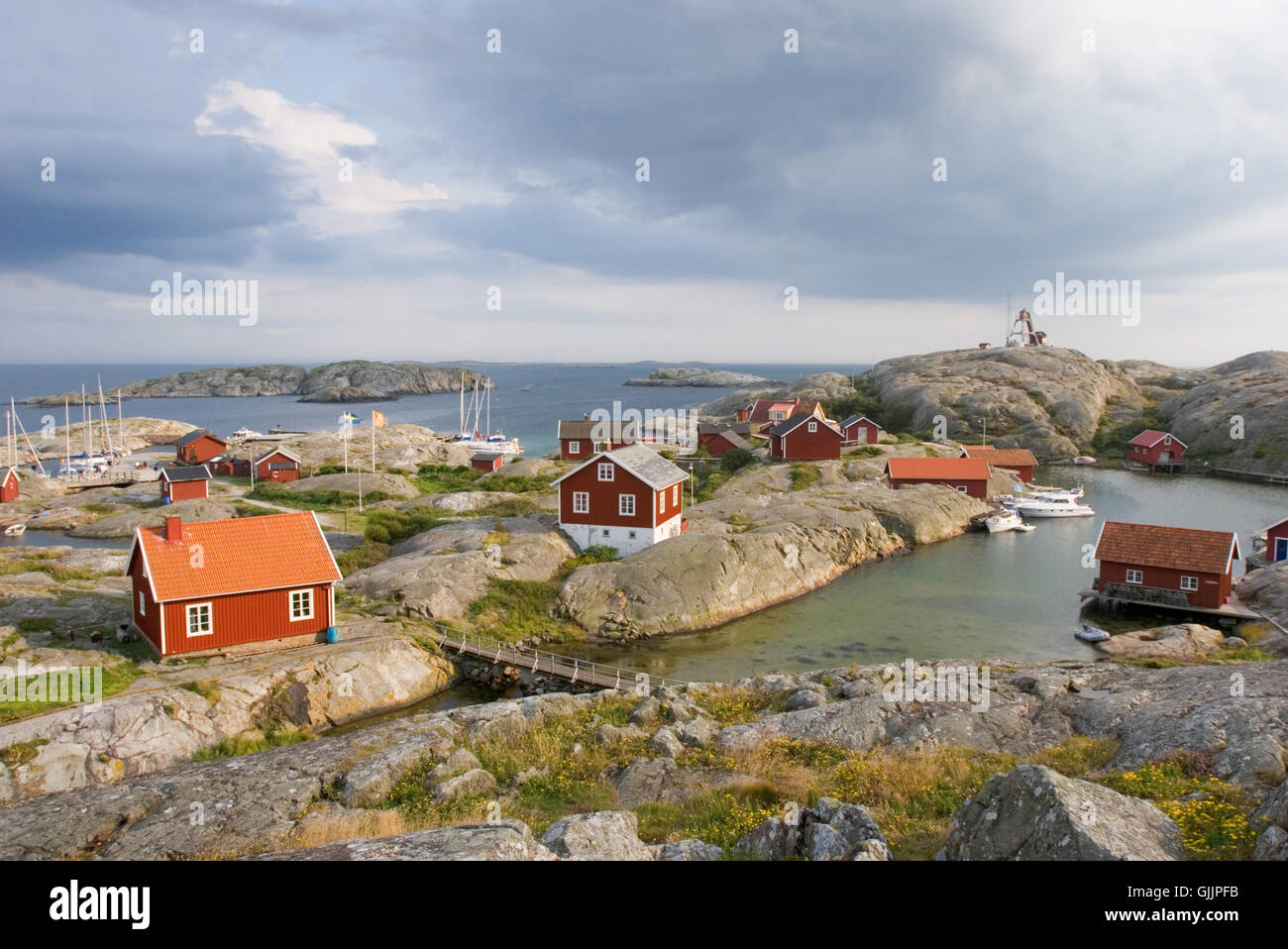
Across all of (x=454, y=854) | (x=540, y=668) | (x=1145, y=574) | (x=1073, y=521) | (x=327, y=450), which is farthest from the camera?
(x=327, y=450)

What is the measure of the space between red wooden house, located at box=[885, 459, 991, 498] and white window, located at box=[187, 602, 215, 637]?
165 ft

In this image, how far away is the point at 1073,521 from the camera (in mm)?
59219

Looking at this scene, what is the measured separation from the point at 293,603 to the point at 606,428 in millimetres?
51001

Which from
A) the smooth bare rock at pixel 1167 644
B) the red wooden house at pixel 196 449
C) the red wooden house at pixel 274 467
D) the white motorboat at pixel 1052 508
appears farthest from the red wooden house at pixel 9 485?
the white motorboat at pixel 1052 508

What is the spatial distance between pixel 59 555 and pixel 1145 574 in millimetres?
55074

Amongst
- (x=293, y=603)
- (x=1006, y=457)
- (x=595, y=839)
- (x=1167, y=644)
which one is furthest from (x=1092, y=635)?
(x=1006, y=457)

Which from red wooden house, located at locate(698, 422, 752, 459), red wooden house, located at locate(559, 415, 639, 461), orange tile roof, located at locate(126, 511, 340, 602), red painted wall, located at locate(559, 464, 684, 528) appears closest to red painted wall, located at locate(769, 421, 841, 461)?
red wooden house, located at locate(698, 422, 752, 459)

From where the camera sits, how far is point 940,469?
62.8 m

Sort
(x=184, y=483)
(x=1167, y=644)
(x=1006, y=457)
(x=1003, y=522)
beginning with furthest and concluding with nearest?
(x=1006, y=457) < (x=184, y=483) < (x=1003, y=522) < (x=1167, y=644)

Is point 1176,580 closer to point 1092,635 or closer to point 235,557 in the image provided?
point 1092,635

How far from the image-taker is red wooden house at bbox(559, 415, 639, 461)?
249 feet

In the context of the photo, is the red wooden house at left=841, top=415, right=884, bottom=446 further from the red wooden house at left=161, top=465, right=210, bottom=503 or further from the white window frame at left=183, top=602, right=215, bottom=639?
the white window frame at left=183, top=602, right=215, bottom=639

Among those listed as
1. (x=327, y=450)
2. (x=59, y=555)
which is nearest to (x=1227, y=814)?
(x=59, y=555)
